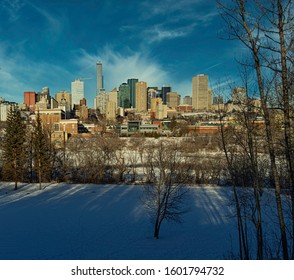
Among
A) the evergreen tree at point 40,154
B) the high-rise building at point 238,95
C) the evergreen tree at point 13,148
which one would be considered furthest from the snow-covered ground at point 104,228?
the high-rise building at point 238,95

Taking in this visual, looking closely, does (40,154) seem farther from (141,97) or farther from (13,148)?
(141,97)

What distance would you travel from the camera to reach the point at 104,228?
45.4 feet

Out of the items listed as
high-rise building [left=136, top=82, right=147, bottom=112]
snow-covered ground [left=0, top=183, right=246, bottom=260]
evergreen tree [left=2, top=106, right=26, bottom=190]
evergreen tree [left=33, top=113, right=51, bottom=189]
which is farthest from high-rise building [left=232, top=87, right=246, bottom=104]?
high-rise building [left=136, top=82, right=147, bottom=112]

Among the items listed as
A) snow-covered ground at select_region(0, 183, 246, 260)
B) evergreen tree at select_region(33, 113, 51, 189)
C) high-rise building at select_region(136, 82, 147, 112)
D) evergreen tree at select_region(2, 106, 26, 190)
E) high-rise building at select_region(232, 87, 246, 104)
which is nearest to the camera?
high-rise building at select_region(232, 87, 246, 104)

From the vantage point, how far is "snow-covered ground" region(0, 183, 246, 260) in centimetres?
1049

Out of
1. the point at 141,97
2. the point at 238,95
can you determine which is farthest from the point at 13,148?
the point at 141,97

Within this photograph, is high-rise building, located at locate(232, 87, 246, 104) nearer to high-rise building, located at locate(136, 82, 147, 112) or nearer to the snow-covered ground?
the snow-covered ground

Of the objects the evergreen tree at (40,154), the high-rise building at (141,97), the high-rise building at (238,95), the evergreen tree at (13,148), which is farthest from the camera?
the high-rise building at (141,97)

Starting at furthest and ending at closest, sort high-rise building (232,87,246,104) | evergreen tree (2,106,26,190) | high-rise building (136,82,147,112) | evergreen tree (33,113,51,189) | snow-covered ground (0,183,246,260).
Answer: high-rise building (136,82,147,112) → evergreen tree (33,113,51,189) → evergreen tree (2,106,26,190) → snow-covered ground (0,183,246,260) → high-rise building (232,87,246,104)

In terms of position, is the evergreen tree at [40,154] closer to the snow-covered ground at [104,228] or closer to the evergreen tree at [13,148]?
the evergreen tree at [13,148]

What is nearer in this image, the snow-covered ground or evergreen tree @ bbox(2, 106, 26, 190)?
the snow-covered ground

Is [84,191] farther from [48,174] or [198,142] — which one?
[198,142]

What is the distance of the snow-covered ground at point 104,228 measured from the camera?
10.5 metres

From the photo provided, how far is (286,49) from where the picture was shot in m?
4.39
